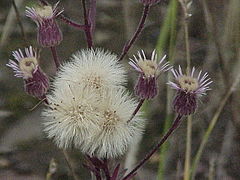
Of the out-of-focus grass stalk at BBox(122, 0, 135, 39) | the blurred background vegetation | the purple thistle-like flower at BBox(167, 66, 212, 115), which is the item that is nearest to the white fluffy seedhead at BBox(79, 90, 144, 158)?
the purple thistle-like flower at BBox(167, 66, 212, 115)

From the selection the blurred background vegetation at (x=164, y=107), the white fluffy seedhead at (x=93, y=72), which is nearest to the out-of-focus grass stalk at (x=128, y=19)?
the blurred background vegetation at (x=164, y=107)

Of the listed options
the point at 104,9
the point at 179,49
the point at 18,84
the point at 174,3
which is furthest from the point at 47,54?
the point at 174,3

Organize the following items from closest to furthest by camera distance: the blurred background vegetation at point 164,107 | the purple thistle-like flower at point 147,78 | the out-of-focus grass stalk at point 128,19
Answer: the purple thistle-like flower at point 147,78 < the blurred background vegetation at point 164,107 < the out-of-focus grass stalk at point 128,19

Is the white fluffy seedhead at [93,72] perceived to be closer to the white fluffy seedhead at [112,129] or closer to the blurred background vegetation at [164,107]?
the white fluffy seedhead at [112,129]

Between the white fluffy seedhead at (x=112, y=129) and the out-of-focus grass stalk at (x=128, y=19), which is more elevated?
the out-of-focus grass stalk at (x=128, y=19)

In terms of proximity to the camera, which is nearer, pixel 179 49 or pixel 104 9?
pixel 179 49

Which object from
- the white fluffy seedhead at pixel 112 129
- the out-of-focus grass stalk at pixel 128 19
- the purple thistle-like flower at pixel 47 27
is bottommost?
the white fluffy seedhead at pixel 112 129

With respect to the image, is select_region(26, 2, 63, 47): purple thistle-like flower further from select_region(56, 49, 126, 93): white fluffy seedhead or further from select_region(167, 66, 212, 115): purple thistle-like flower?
select_region(167, 66, 212, 115): purple thistle-like flower

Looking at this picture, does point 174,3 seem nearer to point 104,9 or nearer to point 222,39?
point 222,39
